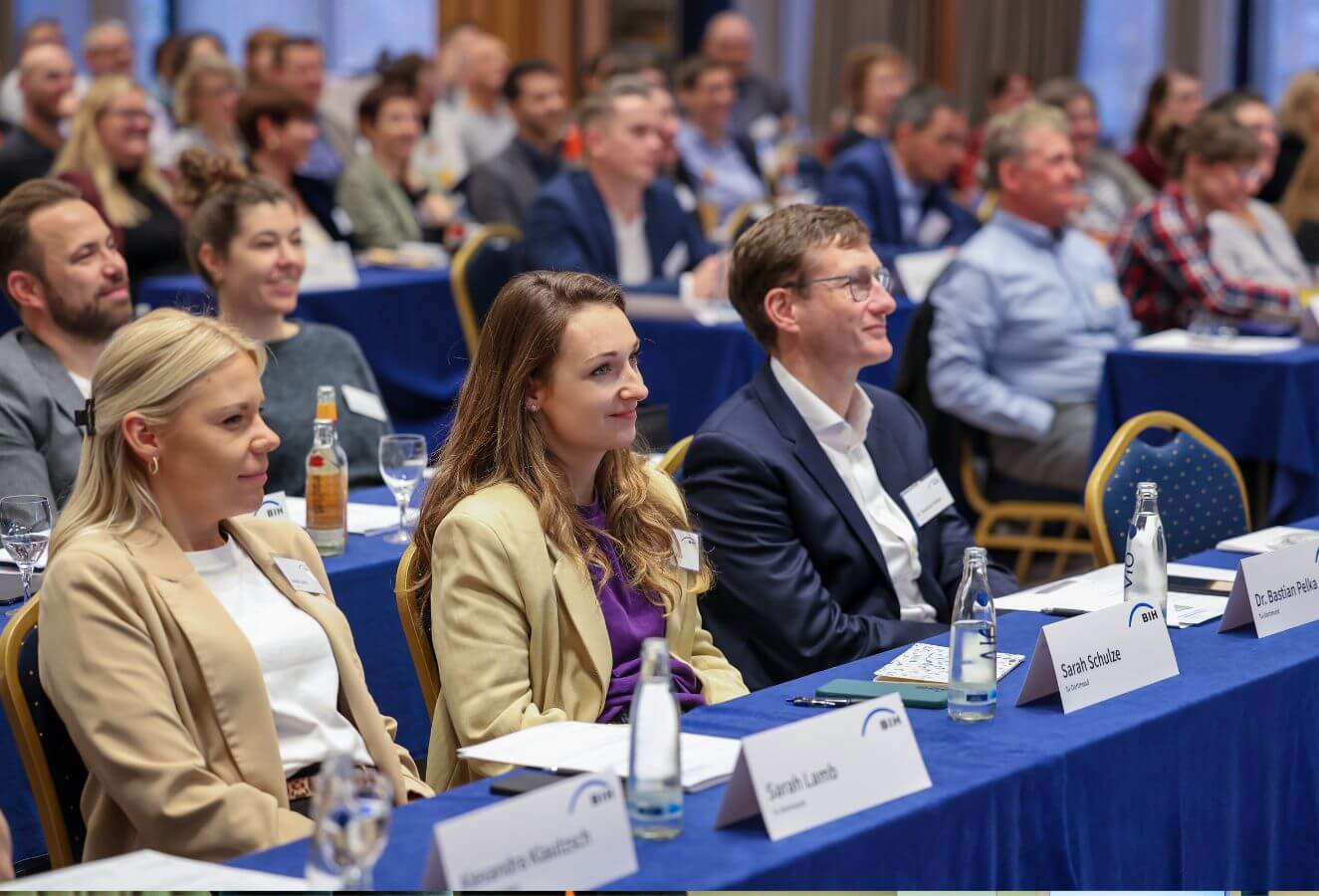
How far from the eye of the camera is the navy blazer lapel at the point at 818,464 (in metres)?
3.01

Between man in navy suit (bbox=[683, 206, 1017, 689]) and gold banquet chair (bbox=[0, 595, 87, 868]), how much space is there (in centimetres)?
115

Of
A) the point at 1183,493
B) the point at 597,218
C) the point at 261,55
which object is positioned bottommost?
the point at 1183,493

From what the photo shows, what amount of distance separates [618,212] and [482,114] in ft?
12.9

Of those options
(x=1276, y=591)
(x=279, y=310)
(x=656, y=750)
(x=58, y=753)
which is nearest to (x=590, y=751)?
(x=656, y=750)

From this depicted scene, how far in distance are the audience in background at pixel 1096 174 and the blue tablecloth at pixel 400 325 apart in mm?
4335

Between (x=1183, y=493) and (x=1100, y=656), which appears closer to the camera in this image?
(x=1100, y=656)

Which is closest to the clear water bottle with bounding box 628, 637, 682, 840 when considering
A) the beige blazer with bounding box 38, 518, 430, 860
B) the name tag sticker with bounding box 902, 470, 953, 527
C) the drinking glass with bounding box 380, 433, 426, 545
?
the beige blazer with bounding box 38, 518, 430, 860

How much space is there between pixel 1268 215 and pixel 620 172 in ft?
8.35

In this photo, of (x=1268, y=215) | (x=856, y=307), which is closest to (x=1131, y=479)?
(x=856, y=307)

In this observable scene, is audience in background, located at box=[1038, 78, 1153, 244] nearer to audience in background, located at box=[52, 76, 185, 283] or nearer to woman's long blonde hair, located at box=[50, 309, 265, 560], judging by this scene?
audience in background, located at box=[52, 76, 185, 283]

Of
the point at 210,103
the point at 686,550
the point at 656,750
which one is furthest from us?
the point at 210,103

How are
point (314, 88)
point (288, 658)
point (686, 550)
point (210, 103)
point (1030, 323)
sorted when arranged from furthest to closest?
1. point (314, 88)
2. point (210, 103)
3. point (1030, 323)
4. point (686, 550)
5. point (288, 658)

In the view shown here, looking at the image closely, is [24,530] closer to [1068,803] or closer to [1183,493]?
[1068,803]

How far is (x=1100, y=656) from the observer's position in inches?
90.9
